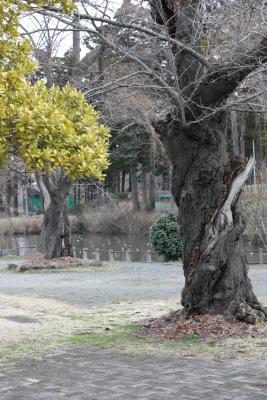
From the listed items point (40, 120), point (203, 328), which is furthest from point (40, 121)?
point (203, 328)

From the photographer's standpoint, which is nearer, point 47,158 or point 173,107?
point 47,158

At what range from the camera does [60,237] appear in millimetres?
27203

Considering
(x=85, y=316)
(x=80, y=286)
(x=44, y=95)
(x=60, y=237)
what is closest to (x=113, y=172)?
(x=60, y=237)

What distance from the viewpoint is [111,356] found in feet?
27.0

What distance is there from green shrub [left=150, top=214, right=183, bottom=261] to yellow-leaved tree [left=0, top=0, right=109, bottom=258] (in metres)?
17.9

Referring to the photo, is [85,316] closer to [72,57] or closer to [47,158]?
[47,158]

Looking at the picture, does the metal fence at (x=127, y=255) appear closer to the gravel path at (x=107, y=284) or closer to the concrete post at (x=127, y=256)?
the concrete post at (x=127, y=256)

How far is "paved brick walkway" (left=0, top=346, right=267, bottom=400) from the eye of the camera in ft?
20.4

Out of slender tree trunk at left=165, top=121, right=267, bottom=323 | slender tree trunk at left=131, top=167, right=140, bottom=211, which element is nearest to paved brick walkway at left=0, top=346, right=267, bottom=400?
slender tree trunk at left=165, top=121, right=267, bottom=323

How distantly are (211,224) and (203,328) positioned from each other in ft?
4.96

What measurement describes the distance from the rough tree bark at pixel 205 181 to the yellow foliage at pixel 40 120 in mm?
1981

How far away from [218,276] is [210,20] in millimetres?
3791

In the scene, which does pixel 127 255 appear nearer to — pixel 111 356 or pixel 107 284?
pixel 107 284

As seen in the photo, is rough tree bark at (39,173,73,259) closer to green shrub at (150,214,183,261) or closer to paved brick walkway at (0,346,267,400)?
green shrub at (150,214,183,261)
